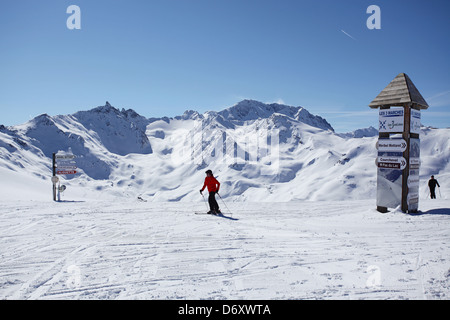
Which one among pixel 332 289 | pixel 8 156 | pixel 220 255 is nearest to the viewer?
pixel 332 289

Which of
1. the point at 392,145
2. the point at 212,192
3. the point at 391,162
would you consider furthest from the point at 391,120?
the point at 212,192

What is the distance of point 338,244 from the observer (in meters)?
6.41

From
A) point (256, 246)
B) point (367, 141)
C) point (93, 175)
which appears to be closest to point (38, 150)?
point (93, 175)

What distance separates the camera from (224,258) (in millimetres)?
5445

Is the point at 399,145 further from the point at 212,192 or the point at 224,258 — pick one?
the point at 224,258

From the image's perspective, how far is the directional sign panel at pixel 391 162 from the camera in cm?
1058

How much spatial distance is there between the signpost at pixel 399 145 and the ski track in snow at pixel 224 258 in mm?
1256

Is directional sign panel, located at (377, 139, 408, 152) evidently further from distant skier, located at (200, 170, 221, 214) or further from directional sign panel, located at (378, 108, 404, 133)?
distant skier, located at (200, 170, 221, 214)

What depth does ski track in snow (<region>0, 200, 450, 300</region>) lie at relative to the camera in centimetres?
412

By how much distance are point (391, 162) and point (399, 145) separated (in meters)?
0.70

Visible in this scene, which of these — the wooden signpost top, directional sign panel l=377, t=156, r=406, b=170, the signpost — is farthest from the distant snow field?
the wooden signpost top

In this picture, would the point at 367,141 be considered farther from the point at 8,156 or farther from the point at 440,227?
the point at 8,156
